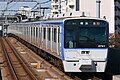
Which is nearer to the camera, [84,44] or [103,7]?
[84,44]

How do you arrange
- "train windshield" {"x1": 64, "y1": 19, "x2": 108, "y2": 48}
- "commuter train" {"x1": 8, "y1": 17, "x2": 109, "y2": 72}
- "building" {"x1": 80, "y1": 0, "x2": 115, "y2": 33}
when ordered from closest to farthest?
"commuter train" {"x1": 8, "y1": 17, "x2": 109, "y2": 72}
"train windshield" {"x1": 64, "y1": 19, "x2": 108, "y2": 48}
"building" {"x1": 80, "y1": 0, "x2": 115, "y2": 33}

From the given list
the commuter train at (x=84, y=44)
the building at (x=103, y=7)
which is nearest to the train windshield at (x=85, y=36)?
the commuter train at (x=84, y=44)

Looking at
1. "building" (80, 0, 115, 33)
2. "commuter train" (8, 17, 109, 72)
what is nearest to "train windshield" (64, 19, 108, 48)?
"commuter train" (8, 17, 109, 72)

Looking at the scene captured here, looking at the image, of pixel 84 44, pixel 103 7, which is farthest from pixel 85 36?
pixel 103 7

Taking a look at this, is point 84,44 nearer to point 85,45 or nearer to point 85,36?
point 85,45

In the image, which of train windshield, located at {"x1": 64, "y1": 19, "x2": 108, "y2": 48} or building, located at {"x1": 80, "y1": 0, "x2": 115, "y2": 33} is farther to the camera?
building, located at {"x1": 80, "y1": 0, "x2": 115, "y2": 33}

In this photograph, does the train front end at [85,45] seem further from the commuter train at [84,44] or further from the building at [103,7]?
the building at [103,7]

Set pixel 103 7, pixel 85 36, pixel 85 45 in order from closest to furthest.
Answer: pixel 85 45
pixel 85 36
pixel 103 7

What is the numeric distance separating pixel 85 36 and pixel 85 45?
1.18ft

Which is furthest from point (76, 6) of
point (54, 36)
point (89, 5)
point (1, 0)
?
point (54, 36)

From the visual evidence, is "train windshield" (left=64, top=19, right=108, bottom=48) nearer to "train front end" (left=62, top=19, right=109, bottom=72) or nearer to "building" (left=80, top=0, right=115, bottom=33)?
"train front end" (left=62, top=19, right=109, bottom=72)

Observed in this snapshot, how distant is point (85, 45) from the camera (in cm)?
1480

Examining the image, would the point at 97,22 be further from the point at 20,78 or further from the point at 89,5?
the point at 89,5

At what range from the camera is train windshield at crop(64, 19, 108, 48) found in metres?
14.8
